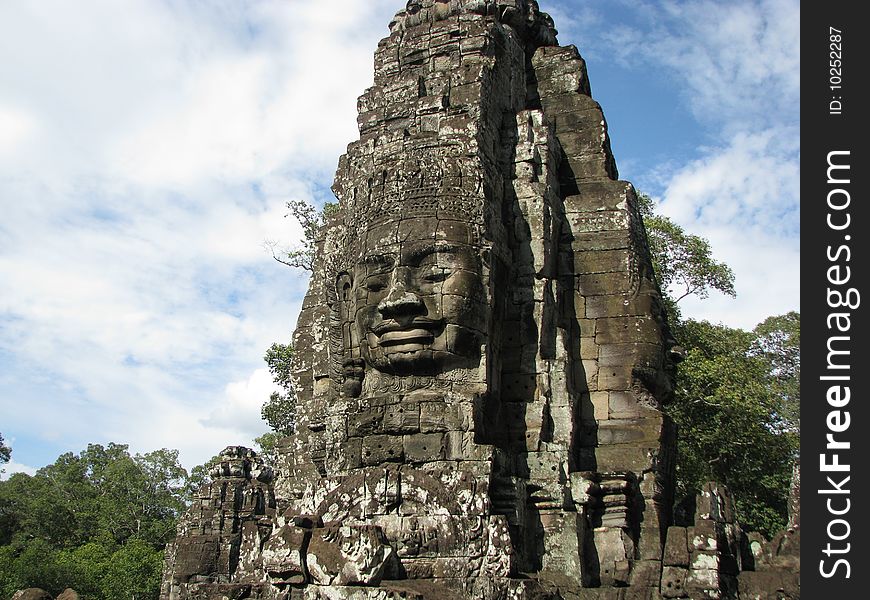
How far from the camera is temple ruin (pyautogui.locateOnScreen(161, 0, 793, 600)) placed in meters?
8.25

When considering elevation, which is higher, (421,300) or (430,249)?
(430,249)

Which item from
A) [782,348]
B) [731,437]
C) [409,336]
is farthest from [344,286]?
[782,348]

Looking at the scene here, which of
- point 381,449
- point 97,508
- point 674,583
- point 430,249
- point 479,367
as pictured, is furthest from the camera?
point 97,508

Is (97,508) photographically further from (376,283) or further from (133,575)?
(376,283)

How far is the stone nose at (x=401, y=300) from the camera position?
9.30m

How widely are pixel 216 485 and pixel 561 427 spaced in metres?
8.30

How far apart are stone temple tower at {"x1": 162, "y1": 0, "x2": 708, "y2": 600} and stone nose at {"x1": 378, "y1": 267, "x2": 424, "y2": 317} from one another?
0.09 ft

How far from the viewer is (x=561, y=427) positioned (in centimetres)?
977

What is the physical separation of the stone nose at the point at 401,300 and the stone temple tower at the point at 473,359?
0.03 metres

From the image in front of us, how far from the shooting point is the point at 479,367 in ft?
31.0

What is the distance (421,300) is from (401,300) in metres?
0.22

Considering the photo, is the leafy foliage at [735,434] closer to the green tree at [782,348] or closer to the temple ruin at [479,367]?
the green tree at [782,348]

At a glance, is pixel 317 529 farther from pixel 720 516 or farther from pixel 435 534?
pixel 720 516

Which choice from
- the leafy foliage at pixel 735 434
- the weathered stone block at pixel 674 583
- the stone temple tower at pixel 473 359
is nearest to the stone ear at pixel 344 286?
the stone temple tower at pixel 473 359
